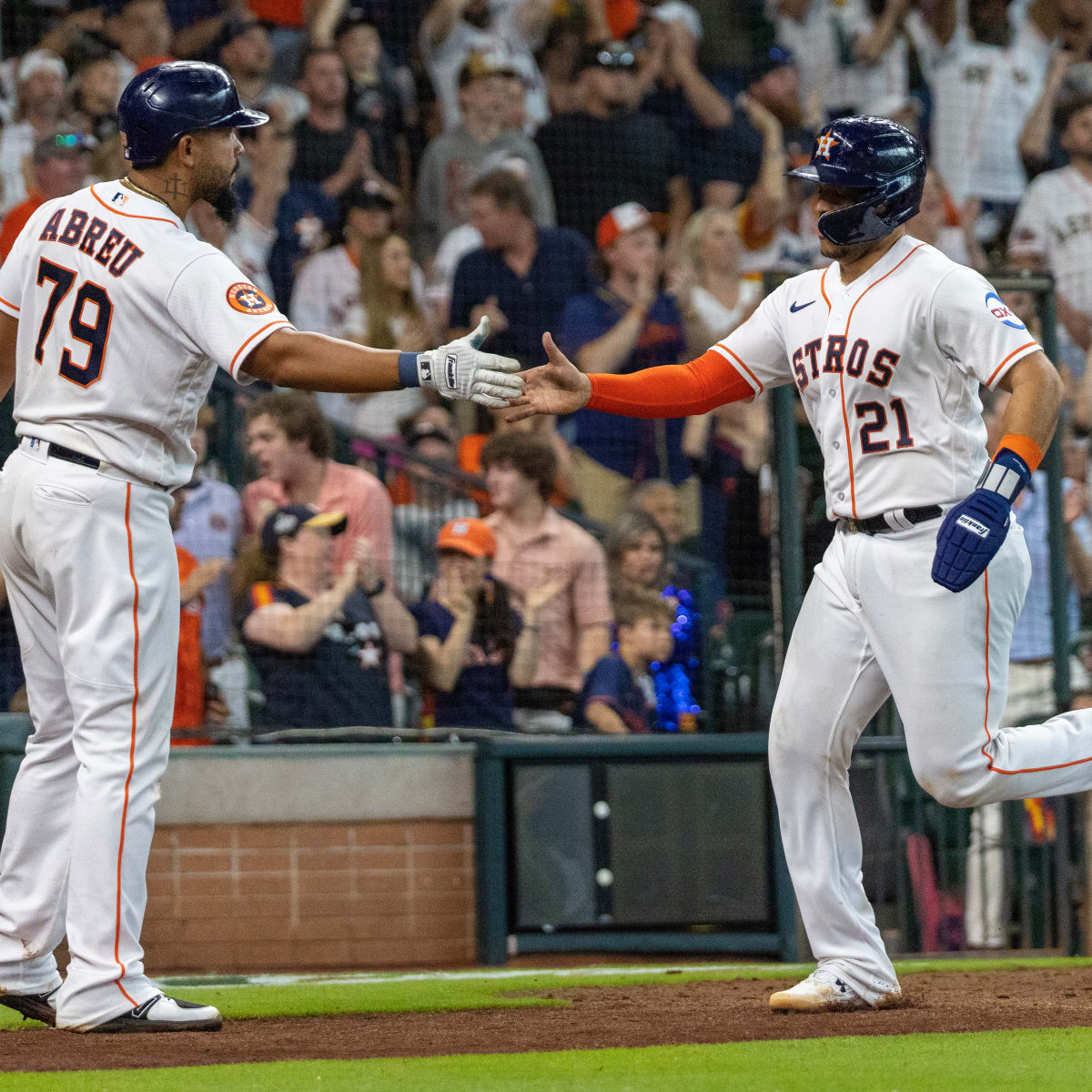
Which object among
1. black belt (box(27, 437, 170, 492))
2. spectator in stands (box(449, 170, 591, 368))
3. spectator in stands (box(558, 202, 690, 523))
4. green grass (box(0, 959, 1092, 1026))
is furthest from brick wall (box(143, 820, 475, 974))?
black belt (box(27, 437, 170, 492))

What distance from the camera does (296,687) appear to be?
7238 mm

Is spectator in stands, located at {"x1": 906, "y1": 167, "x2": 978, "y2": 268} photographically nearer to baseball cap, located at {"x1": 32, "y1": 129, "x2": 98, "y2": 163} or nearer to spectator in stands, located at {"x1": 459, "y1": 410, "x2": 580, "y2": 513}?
spectator in stands, located at {"x1": 459, "y1": 410, "x2": 580, "y2": 513}

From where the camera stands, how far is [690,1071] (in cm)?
345

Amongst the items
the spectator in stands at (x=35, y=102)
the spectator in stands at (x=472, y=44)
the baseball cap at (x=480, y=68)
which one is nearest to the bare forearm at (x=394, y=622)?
the spectator in stands at (x=35, y=102)

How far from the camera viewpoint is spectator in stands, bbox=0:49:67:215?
29.7ft

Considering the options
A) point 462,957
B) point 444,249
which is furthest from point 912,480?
point 444,249

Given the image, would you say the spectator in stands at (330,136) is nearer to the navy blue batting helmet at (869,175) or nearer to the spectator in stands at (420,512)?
the spectator in stands at (420,512)

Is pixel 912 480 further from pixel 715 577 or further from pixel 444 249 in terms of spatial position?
pixel 444 249

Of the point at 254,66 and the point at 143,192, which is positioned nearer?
the point at 143,192

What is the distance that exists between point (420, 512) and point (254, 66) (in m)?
3.50

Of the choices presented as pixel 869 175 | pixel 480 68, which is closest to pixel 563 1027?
pixel 869 175

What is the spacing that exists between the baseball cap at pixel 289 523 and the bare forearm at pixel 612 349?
7.54ft

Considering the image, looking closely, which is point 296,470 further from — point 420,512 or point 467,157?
point 467,157

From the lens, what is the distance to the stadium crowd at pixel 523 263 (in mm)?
7312
